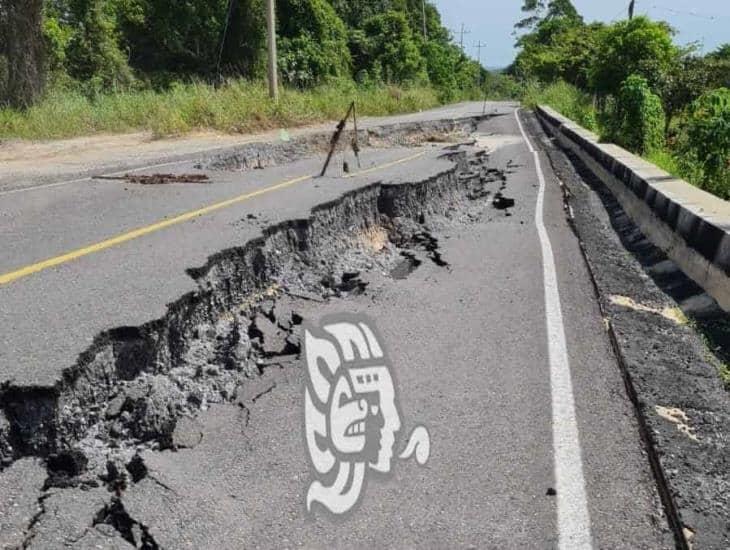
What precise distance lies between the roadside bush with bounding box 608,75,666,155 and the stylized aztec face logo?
12442 millimetres

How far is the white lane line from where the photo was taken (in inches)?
109

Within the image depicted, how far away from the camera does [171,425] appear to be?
3.60 meters

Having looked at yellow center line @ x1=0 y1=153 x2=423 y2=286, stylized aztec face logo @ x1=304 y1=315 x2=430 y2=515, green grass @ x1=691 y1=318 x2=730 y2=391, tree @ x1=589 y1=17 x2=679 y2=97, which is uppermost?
tree @ x1=589 y1=17 x2=679 y2=97

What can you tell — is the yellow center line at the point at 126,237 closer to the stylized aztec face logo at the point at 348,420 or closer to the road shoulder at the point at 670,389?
the stylized aztec face logo at the point at 348,420

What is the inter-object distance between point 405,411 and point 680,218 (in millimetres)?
4305

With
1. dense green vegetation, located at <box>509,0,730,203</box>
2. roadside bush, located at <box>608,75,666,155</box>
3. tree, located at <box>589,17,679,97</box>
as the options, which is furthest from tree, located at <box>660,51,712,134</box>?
roadside bush, located at <box>608,75,666,155</box>

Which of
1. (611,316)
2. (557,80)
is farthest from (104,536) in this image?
(557,80)

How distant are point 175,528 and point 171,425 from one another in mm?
938

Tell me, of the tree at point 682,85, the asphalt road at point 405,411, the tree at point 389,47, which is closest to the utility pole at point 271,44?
the tree at point 682,85

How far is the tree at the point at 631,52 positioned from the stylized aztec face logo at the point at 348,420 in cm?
2161

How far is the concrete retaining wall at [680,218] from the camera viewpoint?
223 inches

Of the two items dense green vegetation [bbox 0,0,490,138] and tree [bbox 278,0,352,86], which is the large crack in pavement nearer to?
dense green vegetation [bbox 0,0,490,138]

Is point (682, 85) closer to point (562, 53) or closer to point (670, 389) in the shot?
point (670, 389)

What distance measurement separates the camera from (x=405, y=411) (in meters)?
3.76
